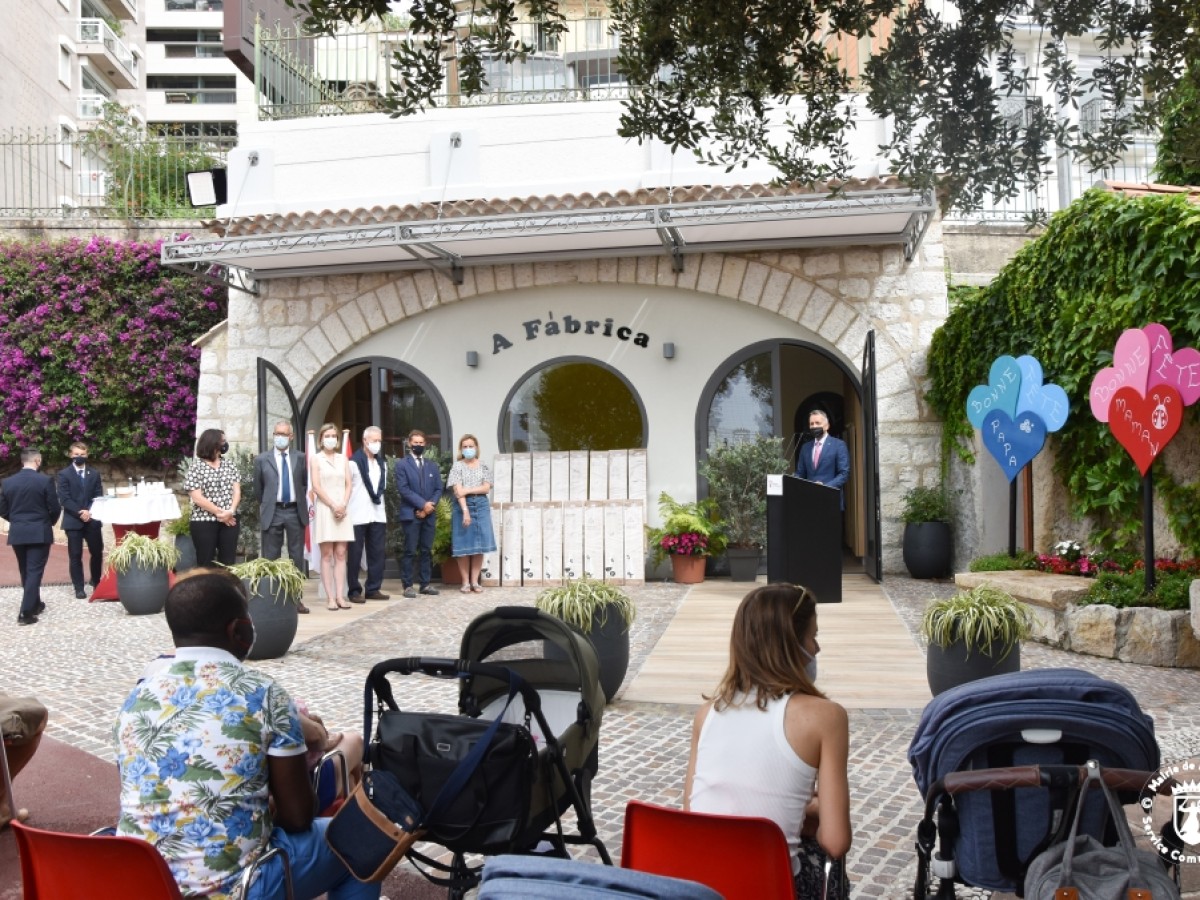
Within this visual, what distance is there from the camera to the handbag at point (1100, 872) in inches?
82.8

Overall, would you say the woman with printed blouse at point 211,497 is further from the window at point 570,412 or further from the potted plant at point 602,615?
the potted plant at point 602,615

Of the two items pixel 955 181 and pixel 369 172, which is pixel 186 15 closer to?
pixel 369 172

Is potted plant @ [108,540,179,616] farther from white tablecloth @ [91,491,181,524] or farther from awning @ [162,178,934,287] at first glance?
awning @ [162,178,934,287]

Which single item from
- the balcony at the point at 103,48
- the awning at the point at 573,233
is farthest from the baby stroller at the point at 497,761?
the balcony at the point at 103,48

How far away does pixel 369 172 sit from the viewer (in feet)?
43.0

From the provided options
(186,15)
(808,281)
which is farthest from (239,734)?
(186,15)

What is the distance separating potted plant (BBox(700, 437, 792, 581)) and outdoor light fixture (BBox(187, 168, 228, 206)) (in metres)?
7.10

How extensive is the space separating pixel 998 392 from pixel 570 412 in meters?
5.47

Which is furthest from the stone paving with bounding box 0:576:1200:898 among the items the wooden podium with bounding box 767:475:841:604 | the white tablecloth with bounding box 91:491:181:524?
the white tablecloth with bounding box 91:491:181:524

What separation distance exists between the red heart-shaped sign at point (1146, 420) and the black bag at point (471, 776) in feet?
18.5

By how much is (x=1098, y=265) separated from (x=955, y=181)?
4436 millimetres

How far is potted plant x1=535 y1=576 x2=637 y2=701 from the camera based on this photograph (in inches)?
235

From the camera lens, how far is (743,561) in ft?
39.0

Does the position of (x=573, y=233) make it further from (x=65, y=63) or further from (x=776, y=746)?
(x=65, y=63)
